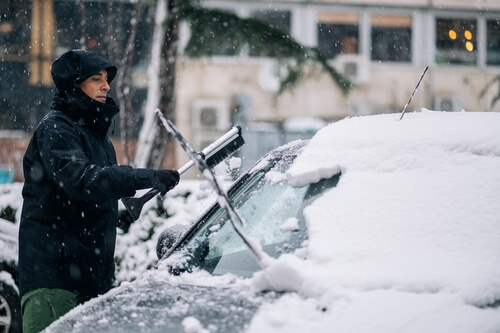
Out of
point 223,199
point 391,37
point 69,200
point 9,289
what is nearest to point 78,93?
point 69,200

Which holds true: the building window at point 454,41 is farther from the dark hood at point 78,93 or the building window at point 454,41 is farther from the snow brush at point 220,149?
the dark hood at point 78,93

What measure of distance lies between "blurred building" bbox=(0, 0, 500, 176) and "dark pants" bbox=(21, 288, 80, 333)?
10586 mm

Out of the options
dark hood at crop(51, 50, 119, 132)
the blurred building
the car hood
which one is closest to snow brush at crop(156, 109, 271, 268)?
the car hood

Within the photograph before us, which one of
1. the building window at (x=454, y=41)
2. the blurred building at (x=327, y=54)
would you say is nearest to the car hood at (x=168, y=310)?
the blurred building at (x=327, y=54)

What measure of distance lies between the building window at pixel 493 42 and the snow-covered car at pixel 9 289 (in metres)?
15.4

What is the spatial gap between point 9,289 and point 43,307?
2.23m

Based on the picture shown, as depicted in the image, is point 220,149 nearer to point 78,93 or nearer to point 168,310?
point 78,93

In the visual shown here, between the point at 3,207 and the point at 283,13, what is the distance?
12.2m

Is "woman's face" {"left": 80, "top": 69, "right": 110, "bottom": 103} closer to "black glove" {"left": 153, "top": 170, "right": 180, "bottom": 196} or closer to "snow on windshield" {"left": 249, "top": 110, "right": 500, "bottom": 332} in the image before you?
"black glove" {"left": 153, "top": 170, "right": 180, "bottom": 196}

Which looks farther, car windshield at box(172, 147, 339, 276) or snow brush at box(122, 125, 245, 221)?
snow brush at box(122, 125, 245, 221)

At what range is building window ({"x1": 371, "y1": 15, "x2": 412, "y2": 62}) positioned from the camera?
1867cm

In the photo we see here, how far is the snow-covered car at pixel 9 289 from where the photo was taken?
563 cm

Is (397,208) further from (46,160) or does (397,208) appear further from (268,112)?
(268,112)

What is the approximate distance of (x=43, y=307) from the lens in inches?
141
